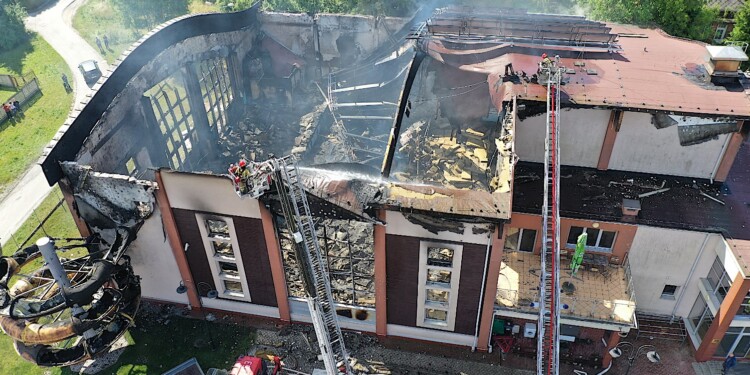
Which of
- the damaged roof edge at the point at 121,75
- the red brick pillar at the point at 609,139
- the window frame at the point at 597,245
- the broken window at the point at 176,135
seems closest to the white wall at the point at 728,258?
the window frame at the point at 597,245

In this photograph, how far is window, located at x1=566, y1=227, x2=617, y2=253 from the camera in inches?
905

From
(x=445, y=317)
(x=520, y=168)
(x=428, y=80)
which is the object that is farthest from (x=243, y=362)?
(x=428, y=80)

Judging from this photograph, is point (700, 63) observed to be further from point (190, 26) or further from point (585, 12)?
point (190, 26)

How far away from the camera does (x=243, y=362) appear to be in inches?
854

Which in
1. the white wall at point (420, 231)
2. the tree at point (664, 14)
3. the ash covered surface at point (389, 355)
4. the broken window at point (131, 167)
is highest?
the tree at point (664, 14)

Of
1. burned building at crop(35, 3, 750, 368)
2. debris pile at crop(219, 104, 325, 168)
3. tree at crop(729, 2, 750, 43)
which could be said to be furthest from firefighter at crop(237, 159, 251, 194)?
tree at crop(729, 2, 750, 43)

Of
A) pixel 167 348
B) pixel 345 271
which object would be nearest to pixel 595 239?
pixel 345 271

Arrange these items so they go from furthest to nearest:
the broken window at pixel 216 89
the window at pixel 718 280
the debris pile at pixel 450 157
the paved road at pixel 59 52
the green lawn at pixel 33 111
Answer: the green lawn at pixel 33 111 → the broken window at pixel 216 89 → the paved road at pixel 59 52 → the debris pile at pixel 450 157 → the window at pixel 718 280

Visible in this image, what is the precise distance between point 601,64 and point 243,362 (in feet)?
69.5

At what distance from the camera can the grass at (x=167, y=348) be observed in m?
23.4

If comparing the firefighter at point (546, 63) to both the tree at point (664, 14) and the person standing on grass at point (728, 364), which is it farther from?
the tree at point (664, 14)

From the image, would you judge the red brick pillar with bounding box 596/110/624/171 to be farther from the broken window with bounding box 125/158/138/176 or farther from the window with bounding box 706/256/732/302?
the broken window with bounding box 125/158/138/176

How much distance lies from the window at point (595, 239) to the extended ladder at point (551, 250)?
1855 mm

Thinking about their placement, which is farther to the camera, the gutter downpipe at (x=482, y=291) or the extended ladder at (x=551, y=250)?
the gutter downpipe at (x=482, y=291)
